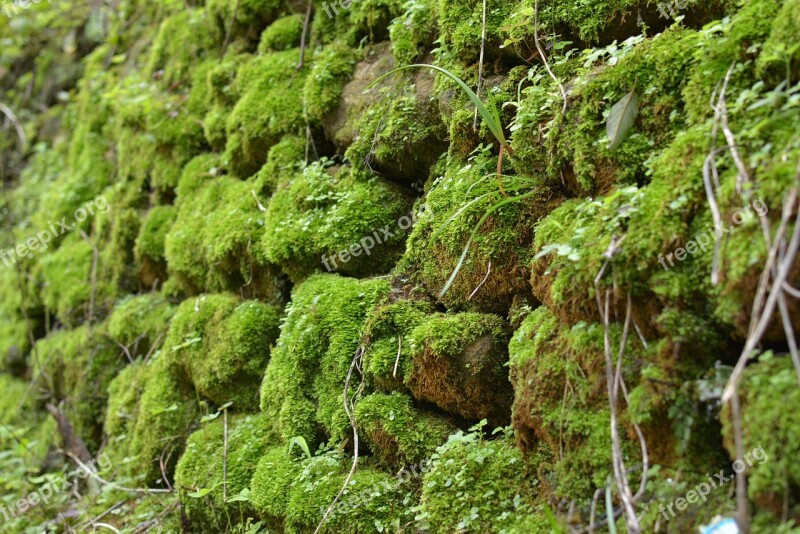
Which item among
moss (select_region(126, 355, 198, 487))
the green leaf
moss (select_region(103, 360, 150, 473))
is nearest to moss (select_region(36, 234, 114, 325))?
moss (select_region(103, 360, 150, 473))

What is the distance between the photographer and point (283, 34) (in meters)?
4.72

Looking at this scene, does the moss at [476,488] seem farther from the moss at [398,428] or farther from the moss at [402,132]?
the moss at [402,132]

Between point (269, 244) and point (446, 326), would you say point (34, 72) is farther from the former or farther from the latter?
point (446, 326)

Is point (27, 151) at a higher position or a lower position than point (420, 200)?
higher

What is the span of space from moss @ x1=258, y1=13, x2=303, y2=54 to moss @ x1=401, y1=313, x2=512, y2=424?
2.70 metres

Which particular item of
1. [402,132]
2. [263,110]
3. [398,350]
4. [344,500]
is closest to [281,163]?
[263,110]

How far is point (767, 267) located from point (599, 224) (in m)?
0.62

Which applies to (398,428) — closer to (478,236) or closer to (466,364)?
(466,364)

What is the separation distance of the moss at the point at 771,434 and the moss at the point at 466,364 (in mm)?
1018

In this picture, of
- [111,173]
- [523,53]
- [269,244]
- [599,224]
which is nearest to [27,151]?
[111,173]

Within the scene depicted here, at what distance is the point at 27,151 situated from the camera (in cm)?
812

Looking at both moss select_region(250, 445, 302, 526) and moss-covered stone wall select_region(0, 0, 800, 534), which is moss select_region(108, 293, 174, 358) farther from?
moss select_region(250, 445, 302, 526)

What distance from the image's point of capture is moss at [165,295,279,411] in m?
3.83

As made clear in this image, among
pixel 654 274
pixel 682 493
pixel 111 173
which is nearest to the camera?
pixel 682 493
